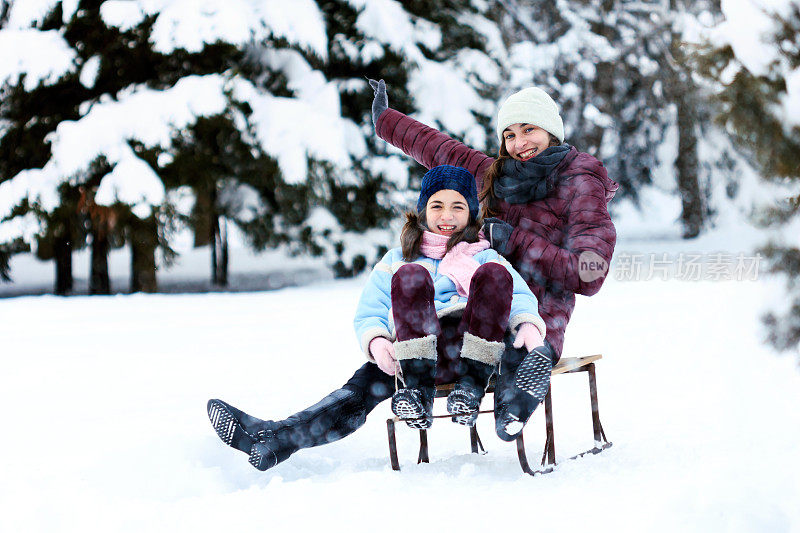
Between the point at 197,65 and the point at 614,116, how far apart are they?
9.01 m

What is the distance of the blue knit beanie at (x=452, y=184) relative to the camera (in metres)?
3.36

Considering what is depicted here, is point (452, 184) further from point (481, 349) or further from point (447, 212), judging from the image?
point (481, 349)

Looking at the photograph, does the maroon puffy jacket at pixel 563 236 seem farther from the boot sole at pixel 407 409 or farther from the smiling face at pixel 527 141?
the boot sole at pixel 407 409

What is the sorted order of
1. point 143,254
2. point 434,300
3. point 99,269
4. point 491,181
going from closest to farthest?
point 434,300 < point 491,181 < point 143,254 < point 99,269

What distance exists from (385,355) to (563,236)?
3.18 feet

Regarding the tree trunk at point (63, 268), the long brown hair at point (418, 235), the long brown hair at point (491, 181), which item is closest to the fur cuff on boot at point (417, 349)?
the long brown hair at point (418, 235)

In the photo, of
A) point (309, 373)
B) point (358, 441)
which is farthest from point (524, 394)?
point (309, 373)

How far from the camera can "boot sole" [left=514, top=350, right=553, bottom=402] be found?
9.72 ft

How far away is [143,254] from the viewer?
34.7 ft

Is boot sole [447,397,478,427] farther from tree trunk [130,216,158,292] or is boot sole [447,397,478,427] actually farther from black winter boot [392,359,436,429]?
tree trunk [130,216,158,292]

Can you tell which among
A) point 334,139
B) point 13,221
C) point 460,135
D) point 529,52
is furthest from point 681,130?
point 13,221

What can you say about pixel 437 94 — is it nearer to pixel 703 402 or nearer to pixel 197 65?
pixel 197 65

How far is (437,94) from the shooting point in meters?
10.8

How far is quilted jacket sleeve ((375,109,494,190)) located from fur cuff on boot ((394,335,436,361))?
1.15 m
